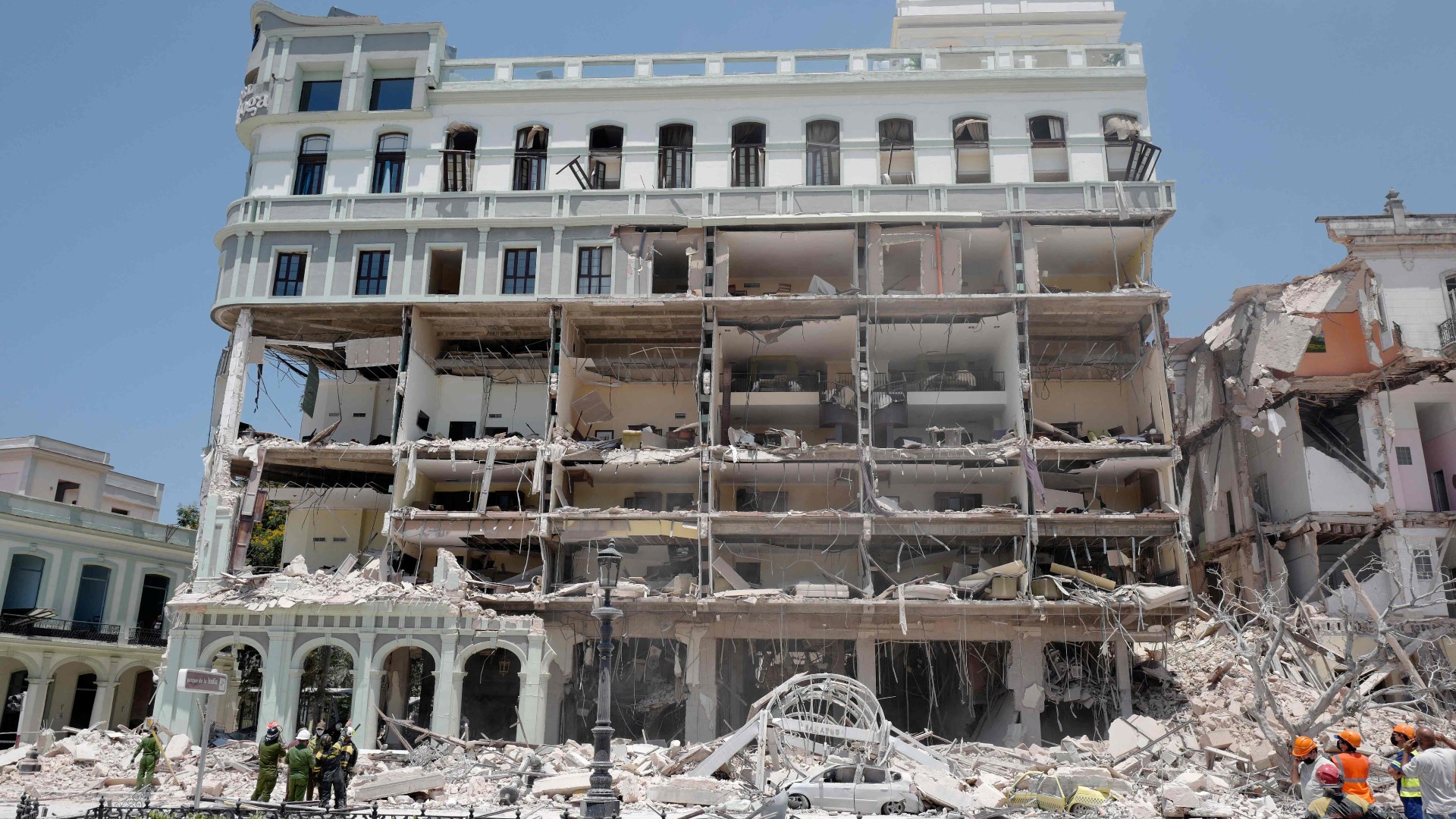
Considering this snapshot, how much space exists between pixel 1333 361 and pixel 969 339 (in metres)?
12.7

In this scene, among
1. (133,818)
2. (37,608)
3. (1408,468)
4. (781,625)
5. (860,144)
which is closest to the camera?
(133,818)

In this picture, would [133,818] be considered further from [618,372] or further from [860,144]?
[860,144]

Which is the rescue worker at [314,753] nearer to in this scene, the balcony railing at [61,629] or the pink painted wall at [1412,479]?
the balcony railing at [61,629]

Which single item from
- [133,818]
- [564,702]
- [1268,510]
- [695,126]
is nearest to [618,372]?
[695,126]

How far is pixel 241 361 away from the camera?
40.3 m

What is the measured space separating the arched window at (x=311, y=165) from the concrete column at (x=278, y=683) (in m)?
17.6

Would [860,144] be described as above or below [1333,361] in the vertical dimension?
above

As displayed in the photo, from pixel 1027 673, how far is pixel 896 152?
63.9 ft

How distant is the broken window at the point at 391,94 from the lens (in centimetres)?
4334

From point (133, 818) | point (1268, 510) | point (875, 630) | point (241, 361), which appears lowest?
point (133, 818)

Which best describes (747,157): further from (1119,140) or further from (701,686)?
(701,686)

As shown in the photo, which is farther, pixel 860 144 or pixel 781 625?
pixel 860 144

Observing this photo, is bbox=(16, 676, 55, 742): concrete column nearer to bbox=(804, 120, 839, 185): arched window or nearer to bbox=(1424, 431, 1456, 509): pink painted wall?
bbox=(804, 120, 839, 185): arched window

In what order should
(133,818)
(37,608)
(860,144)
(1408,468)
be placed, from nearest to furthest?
(133,818)
(1408,468)
(860,144)
(37,608)
